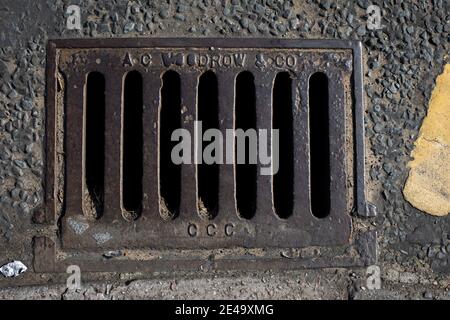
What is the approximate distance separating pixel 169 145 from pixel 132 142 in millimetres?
138

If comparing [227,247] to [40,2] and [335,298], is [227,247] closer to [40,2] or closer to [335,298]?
[335,298]

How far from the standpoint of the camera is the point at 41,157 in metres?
1.98

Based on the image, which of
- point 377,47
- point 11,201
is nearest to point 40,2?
point 11,201

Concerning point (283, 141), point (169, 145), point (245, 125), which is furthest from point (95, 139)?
point (283, 141)

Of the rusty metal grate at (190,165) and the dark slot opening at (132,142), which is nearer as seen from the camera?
the rusty metal grate at (190,165)

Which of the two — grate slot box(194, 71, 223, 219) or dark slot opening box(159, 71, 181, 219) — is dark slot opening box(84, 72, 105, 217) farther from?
grate slot box(194, 71, 223, 219)

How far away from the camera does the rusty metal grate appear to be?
76.7 inches

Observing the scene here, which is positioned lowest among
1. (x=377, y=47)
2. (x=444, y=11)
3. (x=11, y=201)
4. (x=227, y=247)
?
(x=227, y=247)

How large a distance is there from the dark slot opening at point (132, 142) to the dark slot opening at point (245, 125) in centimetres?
34

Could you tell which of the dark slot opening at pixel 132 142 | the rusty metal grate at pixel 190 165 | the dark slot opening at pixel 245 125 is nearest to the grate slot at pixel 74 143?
the rusty metal grate at pixel 190 165

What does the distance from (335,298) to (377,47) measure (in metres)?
0.86

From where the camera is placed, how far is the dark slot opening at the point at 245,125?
80.3 inches

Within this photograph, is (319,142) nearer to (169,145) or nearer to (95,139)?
(169,145)

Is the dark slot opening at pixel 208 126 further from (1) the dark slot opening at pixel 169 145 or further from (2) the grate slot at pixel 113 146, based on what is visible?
(2) the grate slot at pixel 113 146
